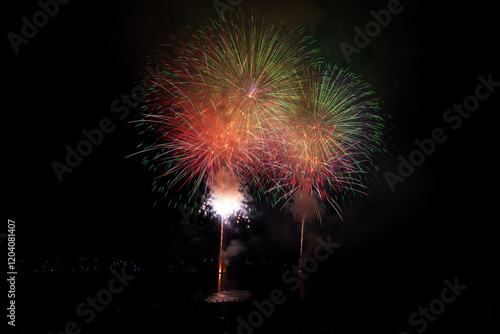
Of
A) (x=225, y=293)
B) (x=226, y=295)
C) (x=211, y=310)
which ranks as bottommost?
(x=211, y=310)

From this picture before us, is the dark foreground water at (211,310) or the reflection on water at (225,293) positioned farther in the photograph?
the reflection on water at (225,293)

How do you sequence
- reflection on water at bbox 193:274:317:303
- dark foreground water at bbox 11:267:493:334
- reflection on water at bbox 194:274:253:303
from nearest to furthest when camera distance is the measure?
dark foreground water at bbox 11:267:493:334 < reflection on water at bbox 194:274:253:303 < reflection on water at bbox 193:274:317:303

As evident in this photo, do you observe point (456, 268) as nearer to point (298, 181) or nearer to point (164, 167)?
point (298, 181)

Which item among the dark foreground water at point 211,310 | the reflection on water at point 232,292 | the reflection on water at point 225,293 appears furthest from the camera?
the reflection on water at point 232,292

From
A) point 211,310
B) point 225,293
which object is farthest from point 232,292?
point 211,310

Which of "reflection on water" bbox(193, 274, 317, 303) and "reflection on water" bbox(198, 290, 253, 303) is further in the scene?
"reflection on water" bbox(193, 274, 317, 303)

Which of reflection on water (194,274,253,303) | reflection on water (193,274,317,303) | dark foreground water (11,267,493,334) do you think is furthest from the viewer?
reflection on water (193,274,317,303)

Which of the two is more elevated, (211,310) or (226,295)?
(226,295)

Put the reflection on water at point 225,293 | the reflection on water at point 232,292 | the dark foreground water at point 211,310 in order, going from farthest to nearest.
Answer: the reflection on water at point 232,292
the reflection on water at point 225,293
the dark foreground water at point 211,310

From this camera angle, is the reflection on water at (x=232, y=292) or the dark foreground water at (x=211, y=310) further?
the reflection on water at (x=232, y=292)

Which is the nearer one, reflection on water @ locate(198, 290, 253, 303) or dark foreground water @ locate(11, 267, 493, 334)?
dark foreground water @ locate(11, 267, 493, 334)

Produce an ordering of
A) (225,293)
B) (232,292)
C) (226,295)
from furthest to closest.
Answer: (232,292) → (225,293) → (226,295)

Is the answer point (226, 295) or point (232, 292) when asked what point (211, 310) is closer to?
point (226, 295)
